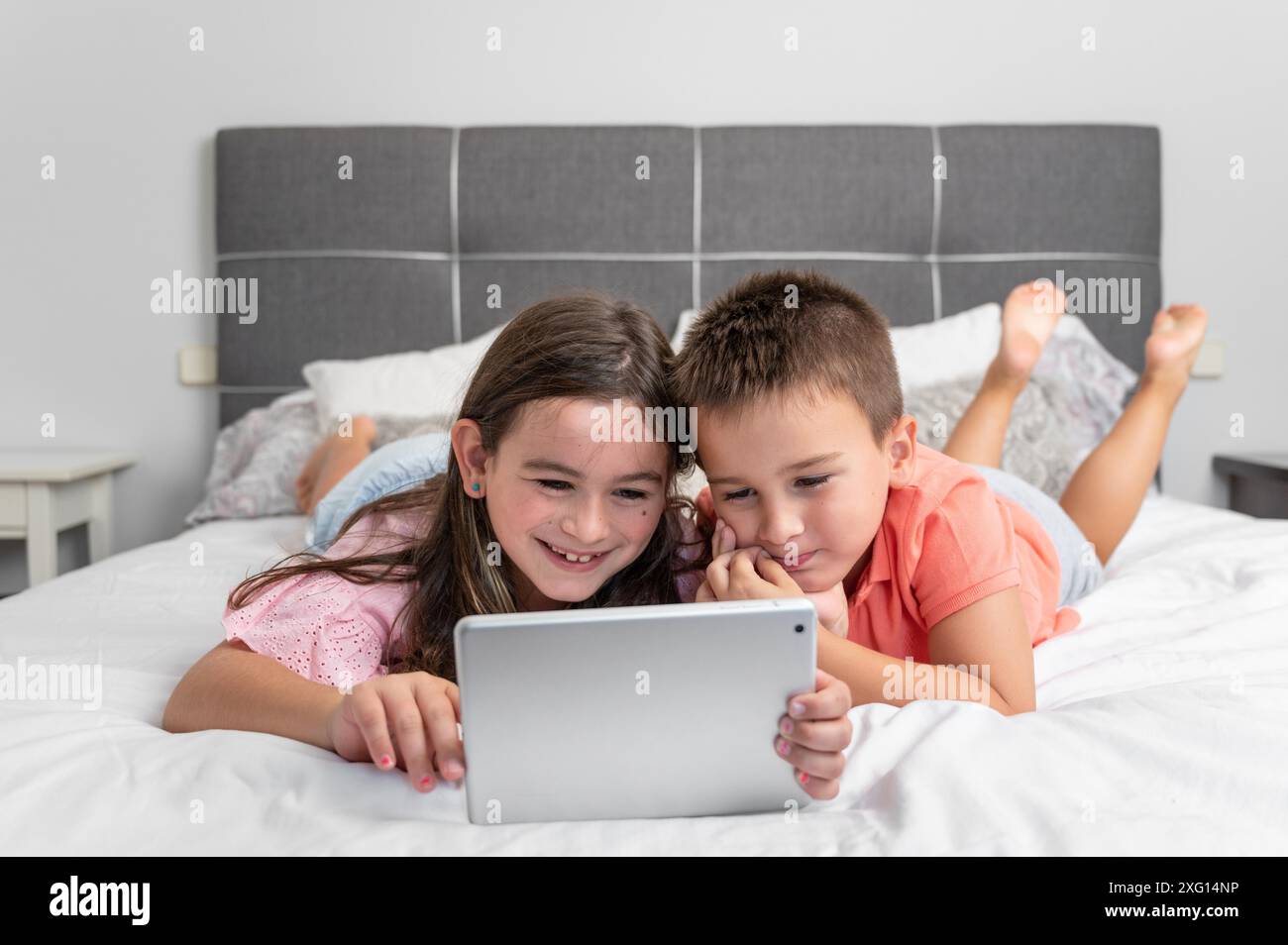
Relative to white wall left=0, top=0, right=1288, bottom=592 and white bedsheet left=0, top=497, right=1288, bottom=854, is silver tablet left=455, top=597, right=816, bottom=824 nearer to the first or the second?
white bedsheet left=0, top=497, right=1288, bottom=854

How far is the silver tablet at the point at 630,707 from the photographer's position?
71cm

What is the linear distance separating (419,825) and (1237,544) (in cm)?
137

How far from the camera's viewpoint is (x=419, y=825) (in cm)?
73

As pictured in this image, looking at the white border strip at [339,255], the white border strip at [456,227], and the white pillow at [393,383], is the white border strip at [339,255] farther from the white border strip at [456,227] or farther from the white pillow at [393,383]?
the white pillow at [393,383]

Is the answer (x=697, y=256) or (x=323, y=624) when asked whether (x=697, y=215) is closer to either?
(x=697, y=256)

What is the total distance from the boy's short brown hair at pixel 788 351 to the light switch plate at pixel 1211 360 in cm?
187

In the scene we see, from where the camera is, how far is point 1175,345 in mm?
1808

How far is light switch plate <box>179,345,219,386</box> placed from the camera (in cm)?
268

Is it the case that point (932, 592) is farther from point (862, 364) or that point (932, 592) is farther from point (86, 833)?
point (86, 833)

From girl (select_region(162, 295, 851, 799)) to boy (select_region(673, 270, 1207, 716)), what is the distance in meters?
0.07

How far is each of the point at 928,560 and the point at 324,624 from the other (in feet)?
1.91

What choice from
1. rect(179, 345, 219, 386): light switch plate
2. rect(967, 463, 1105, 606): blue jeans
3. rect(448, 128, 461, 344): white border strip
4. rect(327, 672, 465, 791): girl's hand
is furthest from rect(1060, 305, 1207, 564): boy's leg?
rect(179, 345, 219, 386): light switch plate
